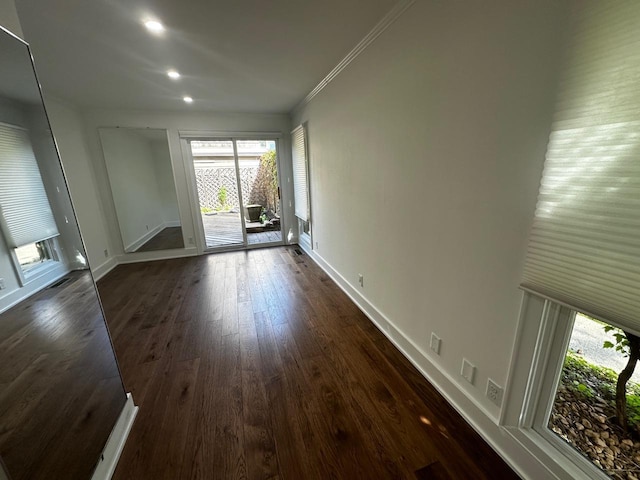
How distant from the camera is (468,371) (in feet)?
4.61

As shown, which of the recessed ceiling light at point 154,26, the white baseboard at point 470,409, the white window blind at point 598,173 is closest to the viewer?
the white window blind at point 598,173

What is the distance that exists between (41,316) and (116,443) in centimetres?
77

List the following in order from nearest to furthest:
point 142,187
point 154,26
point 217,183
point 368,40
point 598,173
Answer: point 598,173 → point 154,26 → point 368,40 → point 142,187 → point 217,183

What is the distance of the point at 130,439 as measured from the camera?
138cm

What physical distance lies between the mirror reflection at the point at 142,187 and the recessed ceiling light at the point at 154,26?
273 centimetres

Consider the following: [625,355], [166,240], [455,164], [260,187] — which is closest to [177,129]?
[166,240]

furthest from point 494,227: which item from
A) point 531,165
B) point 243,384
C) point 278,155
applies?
point 278,155

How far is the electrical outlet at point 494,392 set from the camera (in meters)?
1.24

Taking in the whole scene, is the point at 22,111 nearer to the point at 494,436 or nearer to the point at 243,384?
the point at 243,384

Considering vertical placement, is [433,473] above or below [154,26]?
below

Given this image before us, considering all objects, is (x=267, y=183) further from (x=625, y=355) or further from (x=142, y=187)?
(x=625, y=355)

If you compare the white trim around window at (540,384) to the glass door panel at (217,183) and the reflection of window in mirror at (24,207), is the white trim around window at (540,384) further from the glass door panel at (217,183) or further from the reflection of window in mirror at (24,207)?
the glass door panel at (217,183)

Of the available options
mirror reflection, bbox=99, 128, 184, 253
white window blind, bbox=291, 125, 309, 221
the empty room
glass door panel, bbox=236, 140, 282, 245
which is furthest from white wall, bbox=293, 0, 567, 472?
mirror reflection, bbox=99, 128, 184, 253

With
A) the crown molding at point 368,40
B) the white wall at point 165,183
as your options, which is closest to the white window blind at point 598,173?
the crown molding at point 368,40
